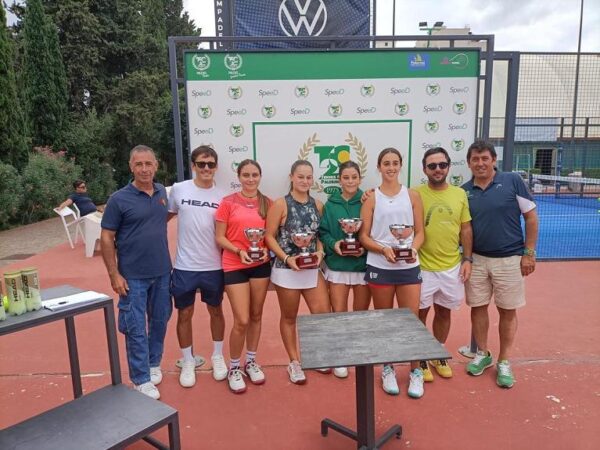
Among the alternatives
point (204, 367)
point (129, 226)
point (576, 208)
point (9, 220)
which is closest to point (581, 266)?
point (204, 367)

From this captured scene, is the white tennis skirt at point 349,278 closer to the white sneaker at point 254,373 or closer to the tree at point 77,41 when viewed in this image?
the white sneaker at point 254,373

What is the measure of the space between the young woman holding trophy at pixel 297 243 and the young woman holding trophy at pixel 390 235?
0.38 m

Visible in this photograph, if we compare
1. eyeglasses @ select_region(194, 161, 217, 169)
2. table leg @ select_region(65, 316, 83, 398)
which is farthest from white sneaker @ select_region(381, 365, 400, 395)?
table leg @ select_region(65, 316, 83, 398)

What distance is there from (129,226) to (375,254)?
5.87 ft

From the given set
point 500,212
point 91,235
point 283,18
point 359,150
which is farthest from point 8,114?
point 500,212

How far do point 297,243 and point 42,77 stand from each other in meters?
18.7

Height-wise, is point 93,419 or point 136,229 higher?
point 136,229

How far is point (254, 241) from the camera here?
10.7 ft

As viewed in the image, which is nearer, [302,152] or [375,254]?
[375,254]

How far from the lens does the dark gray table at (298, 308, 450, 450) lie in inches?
91.6

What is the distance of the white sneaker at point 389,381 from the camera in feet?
11.4

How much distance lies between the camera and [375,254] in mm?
3385

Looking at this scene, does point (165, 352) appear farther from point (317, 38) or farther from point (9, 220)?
point (9, 220)

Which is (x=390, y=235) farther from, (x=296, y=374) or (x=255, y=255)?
(x=296, y=374)
